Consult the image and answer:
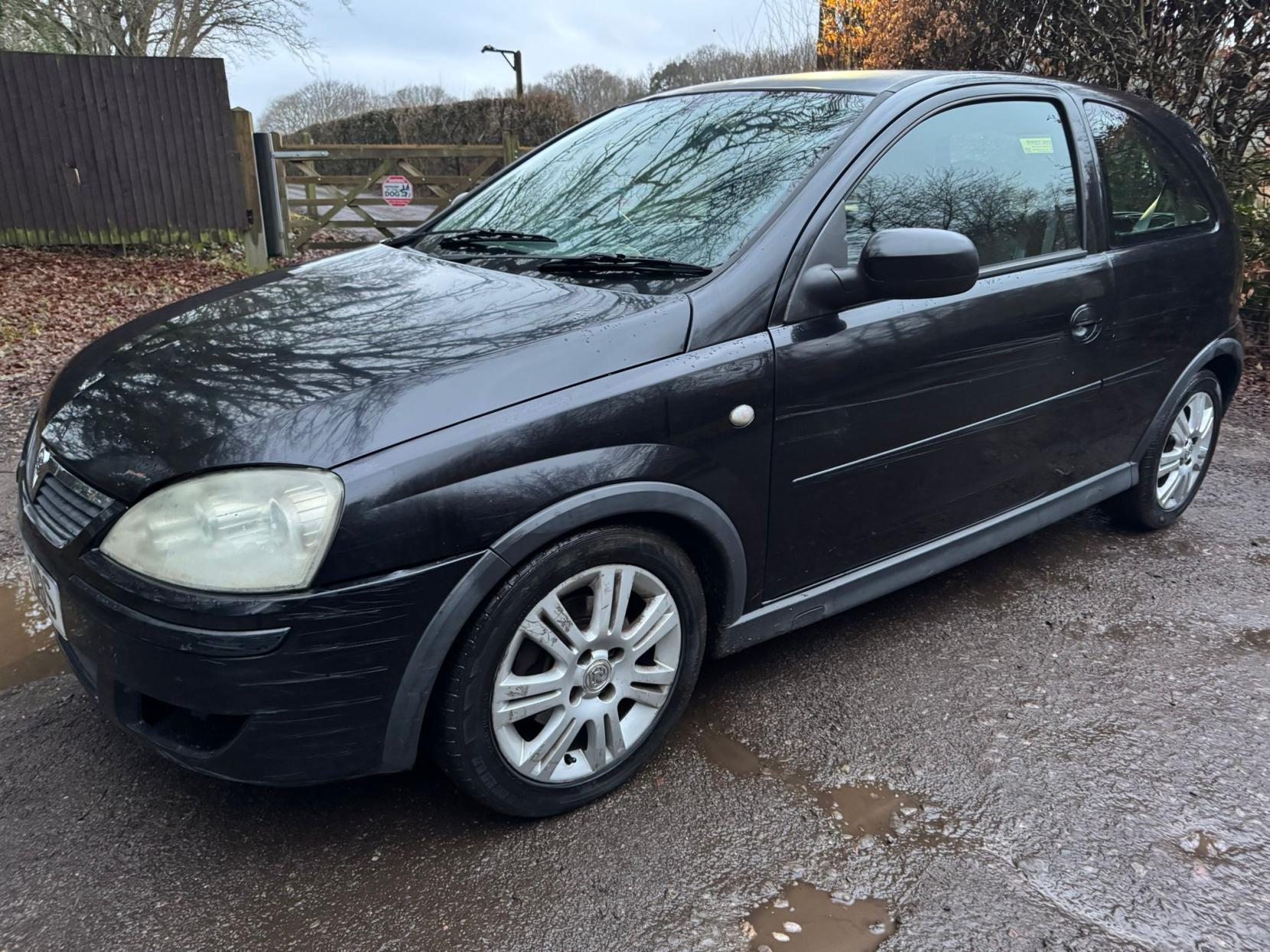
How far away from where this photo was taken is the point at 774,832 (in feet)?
7.36

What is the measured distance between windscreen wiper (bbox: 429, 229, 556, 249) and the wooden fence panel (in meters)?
8.72

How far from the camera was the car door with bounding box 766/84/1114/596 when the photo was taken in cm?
246

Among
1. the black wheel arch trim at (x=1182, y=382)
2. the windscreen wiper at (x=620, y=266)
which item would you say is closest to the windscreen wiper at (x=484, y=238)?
the windscreen wiper at (x=620, y=266)

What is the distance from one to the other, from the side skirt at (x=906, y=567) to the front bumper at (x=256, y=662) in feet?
3.18

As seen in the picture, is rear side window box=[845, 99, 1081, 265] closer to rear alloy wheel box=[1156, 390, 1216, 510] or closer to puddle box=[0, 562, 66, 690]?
rear alloy wheel box=[1156, 390, 1216, 510]

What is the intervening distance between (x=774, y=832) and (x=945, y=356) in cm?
142

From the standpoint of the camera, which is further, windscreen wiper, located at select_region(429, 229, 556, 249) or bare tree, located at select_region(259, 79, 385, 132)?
bare tree, located at select_region(259, 79, 385, 132)

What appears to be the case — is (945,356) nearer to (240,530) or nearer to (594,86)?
(240,530)

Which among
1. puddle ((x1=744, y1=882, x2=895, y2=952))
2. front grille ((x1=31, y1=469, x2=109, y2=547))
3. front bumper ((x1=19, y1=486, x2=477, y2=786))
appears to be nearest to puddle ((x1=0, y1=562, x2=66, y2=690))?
front grille ((x1=31, y1=469, x2=109, y2=547))

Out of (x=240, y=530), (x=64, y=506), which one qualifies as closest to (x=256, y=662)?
(x=240, y=530)

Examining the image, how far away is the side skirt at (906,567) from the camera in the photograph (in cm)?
255

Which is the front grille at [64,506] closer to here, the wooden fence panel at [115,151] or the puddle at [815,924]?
the puddle at [815,924]

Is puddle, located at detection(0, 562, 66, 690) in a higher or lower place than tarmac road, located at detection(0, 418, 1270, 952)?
higher

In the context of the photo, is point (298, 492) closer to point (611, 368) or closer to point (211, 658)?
point (211, 658)
